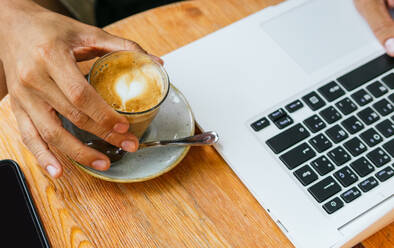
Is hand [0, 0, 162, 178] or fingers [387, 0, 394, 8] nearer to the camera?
hand [0, 0, 162, 178]

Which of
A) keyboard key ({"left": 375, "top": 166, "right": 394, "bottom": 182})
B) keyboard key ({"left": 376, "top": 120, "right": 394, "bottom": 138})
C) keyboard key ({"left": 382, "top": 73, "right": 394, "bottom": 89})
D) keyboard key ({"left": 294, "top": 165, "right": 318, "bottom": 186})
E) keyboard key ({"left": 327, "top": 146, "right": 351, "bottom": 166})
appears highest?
keyboard key ({"left": 294, "top": 165, "right": 318, "bottom": 186})

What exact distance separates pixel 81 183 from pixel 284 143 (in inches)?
12.9

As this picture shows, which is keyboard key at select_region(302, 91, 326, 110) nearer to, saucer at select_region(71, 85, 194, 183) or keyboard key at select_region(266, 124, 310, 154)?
keyboard key at select_region(266, 124, 310, 154)

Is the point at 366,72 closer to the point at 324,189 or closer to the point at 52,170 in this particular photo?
the point at 324,189

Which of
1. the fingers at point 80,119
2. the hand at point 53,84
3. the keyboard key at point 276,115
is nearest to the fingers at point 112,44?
the hand at point 53,84

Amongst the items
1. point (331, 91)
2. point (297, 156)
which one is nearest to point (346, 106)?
point (331, 91)

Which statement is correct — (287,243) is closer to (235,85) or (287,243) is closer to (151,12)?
(235,85)

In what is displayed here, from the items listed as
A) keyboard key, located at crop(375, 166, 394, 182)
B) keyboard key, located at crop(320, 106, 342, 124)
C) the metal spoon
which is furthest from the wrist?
keyboard key, located at crop(375, 166, 394, 182)

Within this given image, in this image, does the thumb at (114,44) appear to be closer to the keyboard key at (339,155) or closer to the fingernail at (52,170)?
the fingernail at (52,170)

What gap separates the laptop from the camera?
0.63 metres

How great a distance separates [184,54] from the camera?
2.57 ft

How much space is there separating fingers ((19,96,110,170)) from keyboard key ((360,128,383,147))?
415mm

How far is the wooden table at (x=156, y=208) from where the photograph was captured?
0.63 m

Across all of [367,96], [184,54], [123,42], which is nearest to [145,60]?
[123,42]
